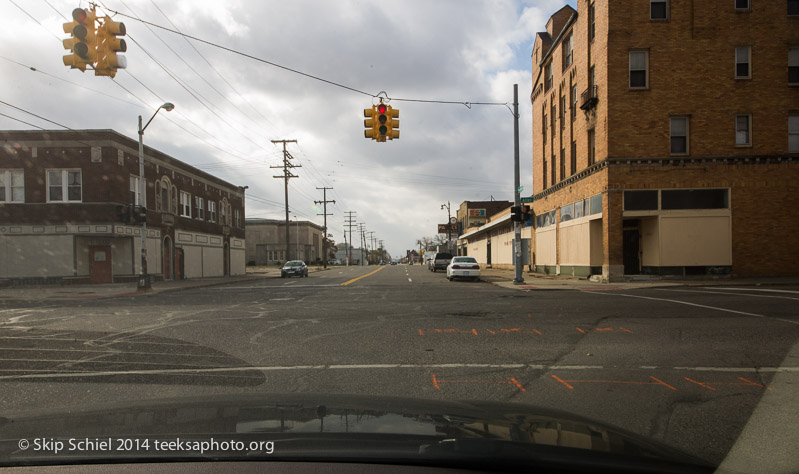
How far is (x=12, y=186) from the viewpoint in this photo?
28.7 meters

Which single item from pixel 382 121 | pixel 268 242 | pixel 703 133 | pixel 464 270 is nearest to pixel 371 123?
pixel 382 121

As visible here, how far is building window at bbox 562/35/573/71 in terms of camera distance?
94.8 feet

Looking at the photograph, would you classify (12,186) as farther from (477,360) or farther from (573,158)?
(573,158)

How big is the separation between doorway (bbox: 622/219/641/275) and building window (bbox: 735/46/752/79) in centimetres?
811

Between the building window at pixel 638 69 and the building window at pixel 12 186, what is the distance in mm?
33657

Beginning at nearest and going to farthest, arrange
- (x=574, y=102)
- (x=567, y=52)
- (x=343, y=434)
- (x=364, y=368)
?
(x=343, y=434) < (x=364, y=368) < (x=574, y=102) < (x=567, y=52)

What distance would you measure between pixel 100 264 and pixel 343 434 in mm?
32699

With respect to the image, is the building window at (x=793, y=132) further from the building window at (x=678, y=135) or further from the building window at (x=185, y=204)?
the building window at (x=185, y=204)

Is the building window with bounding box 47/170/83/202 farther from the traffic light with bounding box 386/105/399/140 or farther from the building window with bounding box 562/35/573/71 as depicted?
the building window with bounding box 562/35/573/71

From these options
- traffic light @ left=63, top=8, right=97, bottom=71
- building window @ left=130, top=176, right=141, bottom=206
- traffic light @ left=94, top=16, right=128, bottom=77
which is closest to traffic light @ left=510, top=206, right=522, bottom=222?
traffic light @ left=94, top=16, right=128, bottom=77

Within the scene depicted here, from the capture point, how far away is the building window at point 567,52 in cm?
2889

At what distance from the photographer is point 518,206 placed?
926 inches

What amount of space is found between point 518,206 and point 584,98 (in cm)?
705

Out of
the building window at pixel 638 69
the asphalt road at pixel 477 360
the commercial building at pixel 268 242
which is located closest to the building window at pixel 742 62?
the building window at pixel 638 69
